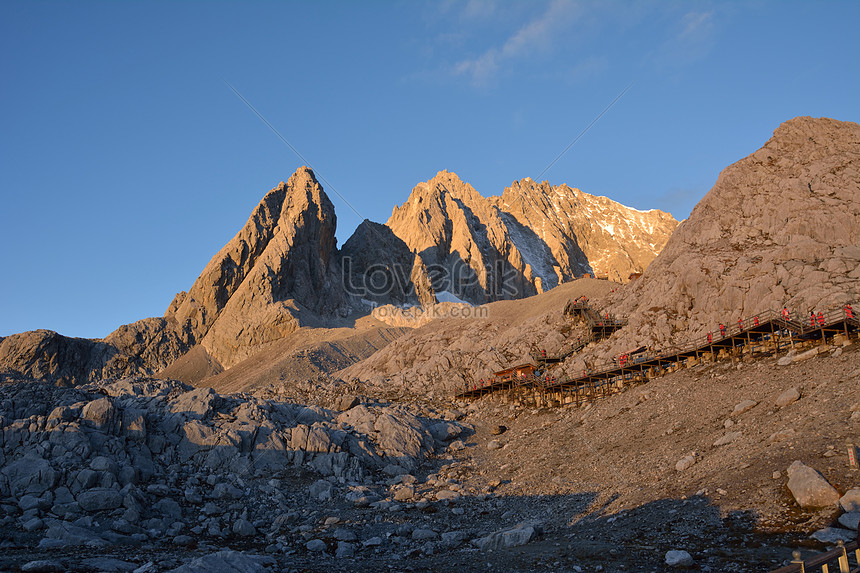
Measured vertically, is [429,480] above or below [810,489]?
below

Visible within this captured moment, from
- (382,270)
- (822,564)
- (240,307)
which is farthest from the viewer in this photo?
(382,270)

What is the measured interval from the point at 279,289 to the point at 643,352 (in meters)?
102

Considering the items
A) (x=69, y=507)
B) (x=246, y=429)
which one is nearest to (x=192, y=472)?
(x=246, y=429)

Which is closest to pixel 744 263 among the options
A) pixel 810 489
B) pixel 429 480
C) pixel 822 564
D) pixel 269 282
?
pixel 429 480

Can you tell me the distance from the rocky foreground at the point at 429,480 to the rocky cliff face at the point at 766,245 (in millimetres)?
6834

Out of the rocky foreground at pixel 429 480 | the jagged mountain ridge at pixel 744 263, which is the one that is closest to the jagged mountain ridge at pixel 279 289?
the jagged mountain ridge at pixel 744 263

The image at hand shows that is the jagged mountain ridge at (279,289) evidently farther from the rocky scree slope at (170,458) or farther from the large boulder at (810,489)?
the large boulder at (810,489)

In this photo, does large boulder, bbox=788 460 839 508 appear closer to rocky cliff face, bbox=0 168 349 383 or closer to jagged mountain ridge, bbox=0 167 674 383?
jagged mountain ridge, bbox=0 167 674 383

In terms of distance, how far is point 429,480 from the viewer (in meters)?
31.2

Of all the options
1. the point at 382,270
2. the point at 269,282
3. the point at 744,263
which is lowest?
the point at 744,263

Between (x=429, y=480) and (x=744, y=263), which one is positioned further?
(x=744, y=263)

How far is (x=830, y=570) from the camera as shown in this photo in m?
11.3

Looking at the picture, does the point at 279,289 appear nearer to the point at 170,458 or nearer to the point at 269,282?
the point at 269,282

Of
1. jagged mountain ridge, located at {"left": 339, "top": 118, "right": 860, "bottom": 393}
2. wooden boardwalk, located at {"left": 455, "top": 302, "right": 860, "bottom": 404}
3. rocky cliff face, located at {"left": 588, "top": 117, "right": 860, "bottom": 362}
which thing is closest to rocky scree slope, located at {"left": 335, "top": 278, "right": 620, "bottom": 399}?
jagged mountain ridge, located at {"left": 339, "top": 118, "right": 860, "bottom": 393}
